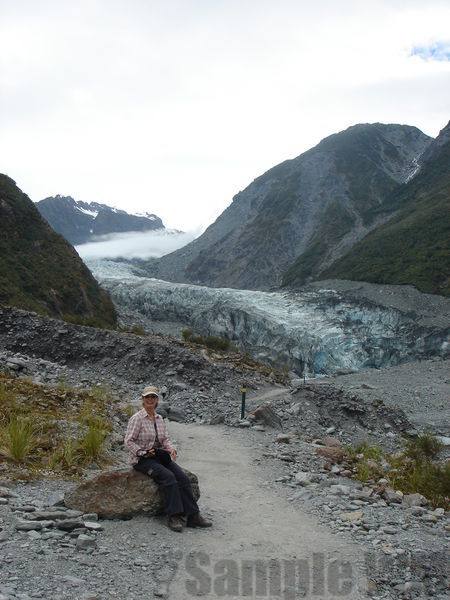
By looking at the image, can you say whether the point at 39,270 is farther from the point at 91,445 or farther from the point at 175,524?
the point at 175,524

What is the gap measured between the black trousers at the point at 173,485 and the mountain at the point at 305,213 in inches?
A: 3045

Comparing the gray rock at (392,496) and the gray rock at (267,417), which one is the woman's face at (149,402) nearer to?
the gray rock at (392,496)

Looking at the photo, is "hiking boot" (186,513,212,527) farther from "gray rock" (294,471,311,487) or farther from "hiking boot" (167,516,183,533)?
"gray rock" (294,471,311,487)

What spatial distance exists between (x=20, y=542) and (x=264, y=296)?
4697 centimetres

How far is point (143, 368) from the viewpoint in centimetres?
1698

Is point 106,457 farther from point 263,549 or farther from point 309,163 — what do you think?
point 309,163

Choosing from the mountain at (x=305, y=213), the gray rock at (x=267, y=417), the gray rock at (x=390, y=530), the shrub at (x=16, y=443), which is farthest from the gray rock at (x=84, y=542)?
the mountain at (x=305, y=213)

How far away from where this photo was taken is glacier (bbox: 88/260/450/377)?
129ft

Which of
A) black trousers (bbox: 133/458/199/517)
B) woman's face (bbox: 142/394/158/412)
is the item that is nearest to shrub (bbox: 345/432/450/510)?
black trousers (bbox: 133/458/199/517)

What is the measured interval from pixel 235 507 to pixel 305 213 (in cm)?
10618

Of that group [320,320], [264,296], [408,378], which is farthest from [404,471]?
[264,296]

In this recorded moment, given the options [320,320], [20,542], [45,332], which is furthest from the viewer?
[320,320]

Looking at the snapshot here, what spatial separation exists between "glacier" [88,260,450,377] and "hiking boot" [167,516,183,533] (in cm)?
3127

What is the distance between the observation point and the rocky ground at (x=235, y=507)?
4.37 m
